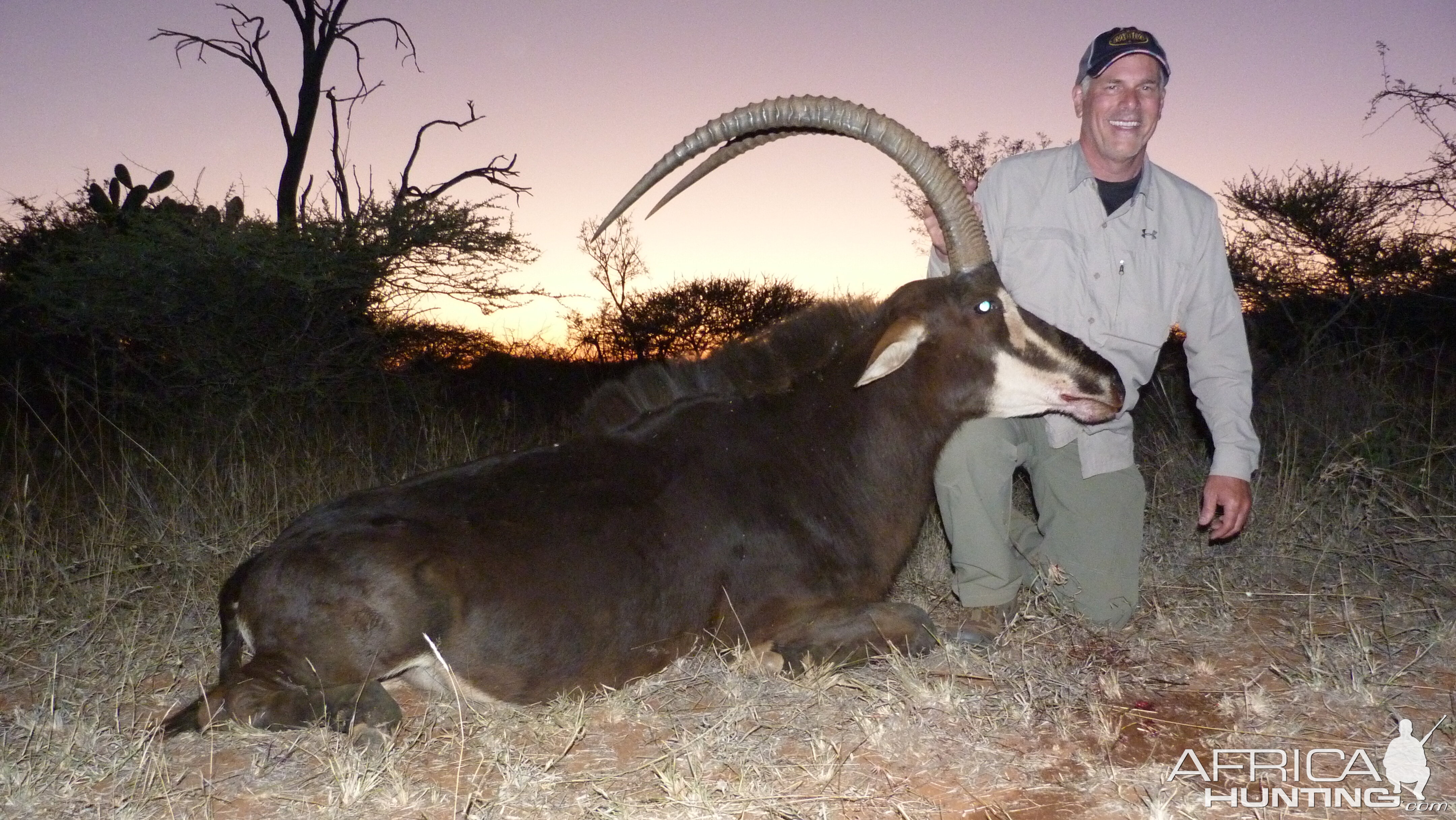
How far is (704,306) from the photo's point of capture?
17.3 m

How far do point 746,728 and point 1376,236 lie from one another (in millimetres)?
10305

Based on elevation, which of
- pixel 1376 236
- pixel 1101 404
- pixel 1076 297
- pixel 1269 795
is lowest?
pixel 1269 795

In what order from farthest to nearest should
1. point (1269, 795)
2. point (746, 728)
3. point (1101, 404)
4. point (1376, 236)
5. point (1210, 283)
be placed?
point (1376, 236) < point (1210, 283) < point (1101, 404) < point (746, 728) < point (1269, 795)

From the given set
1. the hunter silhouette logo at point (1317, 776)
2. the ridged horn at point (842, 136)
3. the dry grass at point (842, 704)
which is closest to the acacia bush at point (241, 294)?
the dry grass at point (842, 704)

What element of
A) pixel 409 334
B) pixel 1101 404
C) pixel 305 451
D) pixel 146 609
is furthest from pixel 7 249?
pixel 1101 404

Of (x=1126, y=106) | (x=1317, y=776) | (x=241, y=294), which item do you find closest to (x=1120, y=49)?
(x=1126, y=106)

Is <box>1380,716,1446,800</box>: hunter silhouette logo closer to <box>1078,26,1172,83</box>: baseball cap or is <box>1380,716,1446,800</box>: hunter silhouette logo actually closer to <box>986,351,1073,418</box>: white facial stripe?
<box>986,351,1073,418</box>: white facial stripe

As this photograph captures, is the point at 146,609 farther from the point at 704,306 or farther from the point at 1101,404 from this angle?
the point at 704,306

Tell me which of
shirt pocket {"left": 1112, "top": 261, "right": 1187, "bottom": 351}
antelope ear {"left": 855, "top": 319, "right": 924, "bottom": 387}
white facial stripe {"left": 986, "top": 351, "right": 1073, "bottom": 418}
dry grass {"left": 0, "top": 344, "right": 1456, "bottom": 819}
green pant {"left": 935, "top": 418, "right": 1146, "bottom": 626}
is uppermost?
shirt pocket {"left": 1112, "top": 261, "right": 1187, "bottom": 351}

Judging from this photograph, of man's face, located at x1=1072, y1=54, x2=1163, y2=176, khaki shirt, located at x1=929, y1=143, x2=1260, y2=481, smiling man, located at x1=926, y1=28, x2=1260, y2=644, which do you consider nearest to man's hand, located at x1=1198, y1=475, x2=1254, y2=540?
smiling man, located at x1=926, y1=28, x2=1260, y2=644

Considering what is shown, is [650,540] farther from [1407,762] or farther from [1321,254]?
[1321,254]

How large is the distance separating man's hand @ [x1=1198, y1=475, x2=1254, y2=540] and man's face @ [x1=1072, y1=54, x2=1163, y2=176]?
1.43 metres

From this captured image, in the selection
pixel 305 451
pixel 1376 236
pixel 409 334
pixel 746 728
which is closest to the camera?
pixel 746 728

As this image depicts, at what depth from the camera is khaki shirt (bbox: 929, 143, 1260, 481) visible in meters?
4.28
